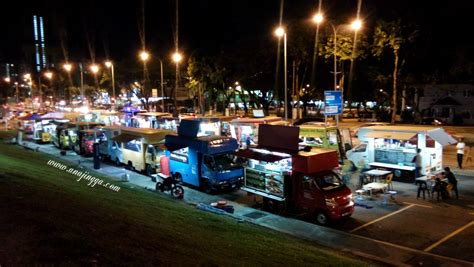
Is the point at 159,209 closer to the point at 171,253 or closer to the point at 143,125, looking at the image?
the point at 171,253

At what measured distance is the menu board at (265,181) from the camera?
15953 millimetres

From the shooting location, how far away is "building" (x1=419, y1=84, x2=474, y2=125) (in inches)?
2053

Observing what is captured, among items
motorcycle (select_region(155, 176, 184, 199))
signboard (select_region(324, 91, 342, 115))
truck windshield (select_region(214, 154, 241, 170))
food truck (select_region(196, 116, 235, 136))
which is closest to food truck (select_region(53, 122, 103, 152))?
food truck (select_region(196, 116, 235, 136))

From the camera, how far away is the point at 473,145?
31344 millimetres

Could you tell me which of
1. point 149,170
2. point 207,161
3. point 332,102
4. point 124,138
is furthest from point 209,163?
point 332,102

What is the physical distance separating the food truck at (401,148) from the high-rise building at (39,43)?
155983 mm

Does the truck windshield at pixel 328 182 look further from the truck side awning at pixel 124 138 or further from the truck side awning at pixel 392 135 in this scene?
the truck side awning at pixel 124 138

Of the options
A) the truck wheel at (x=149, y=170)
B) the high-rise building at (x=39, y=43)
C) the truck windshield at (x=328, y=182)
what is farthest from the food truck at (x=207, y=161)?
the high-rise building at (x=39, y=43)

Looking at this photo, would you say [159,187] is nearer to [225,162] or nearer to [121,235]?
[225,162]

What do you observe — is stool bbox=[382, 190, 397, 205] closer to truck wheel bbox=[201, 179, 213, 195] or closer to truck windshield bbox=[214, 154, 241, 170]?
truck windshield bbox=[214, 154, 241, 170]

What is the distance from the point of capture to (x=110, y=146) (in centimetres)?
2806

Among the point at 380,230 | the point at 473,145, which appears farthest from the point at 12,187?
the point at 473,145

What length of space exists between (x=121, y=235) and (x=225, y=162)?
10706 millimetres

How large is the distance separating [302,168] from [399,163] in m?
8.81
